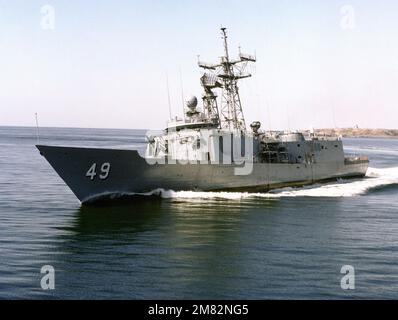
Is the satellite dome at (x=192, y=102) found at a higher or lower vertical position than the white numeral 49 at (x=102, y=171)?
higher

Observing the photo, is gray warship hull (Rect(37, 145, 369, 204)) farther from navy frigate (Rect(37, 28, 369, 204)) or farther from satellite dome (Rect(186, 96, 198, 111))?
satellite dome (Rect(186, 96, 198, 111))

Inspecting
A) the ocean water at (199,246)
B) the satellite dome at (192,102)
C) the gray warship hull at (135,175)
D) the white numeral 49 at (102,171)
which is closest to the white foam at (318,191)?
the ocean water at (199,246)

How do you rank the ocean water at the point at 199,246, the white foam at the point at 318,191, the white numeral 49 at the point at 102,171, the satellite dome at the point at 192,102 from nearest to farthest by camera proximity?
the ocean water at the point at 199,246 → the white numeral 49 at the point at 102,171 → the white foam at the point at 318,191 → the satellite dome at the point at 192,102

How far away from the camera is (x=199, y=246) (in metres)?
14.0

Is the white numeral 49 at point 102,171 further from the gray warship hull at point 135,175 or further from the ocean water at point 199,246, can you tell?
the ocean water at point 199,246

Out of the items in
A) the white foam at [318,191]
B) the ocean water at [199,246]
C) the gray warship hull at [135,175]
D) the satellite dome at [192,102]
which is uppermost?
the satellite dome at [192,102]

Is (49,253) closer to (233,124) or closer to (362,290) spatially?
(362,290)

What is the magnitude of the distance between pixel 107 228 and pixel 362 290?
9566 mm

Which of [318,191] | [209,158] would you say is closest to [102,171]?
[209,158]

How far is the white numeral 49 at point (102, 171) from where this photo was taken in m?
19.8

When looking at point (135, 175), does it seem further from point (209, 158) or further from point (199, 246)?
point (199, 246)

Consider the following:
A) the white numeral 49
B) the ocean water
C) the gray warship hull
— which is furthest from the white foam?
the white numeral 49

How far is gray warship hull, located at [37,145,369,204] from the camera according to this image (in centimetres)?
1945

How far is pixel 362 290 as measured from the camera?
34.2 feet
